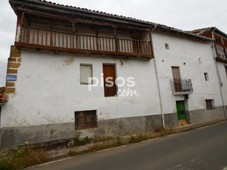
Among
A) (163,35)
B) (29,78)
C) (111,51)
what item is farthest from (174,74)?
(29,78)

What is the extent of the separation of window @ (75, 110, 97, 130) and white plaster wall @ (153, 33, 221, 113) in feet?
16.9

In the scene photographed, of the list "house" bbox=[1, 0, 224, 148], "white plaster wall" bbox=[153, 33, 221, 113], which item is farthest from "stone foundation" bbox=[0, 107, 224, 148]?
"white plaster wall" bbox=[153, 33, 221, 113]

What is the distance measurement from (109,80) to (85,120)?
2847 millimetres

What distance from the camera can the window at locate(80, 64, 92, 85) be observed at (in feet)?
30.5

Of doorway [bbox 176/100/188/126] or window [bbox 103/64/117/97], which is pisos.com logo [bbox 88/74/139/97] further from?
doorway [bbox 176/100/188/126]

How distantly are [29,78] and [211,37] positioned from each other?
17.4 m

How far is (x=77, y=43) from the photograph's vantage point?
9.10 meters

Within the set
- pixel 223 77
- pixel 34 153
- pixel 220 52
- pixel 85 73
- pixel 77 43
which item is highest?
pixel 220 52

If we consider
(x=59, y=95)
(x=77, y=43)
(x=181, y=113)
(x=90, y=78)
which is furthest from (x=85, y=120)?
(x=181, y=113)

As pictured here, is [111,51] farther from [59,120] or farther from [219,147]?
[219,147]

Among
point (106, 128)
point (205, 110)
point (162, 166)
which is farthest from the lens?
point (205, 110)

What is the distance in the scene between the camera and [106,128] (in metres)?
8.95

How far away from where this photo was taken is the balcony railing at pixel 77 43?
8.06 metres

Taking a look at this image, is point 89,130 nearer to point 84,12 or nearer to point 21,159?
point 21,159
